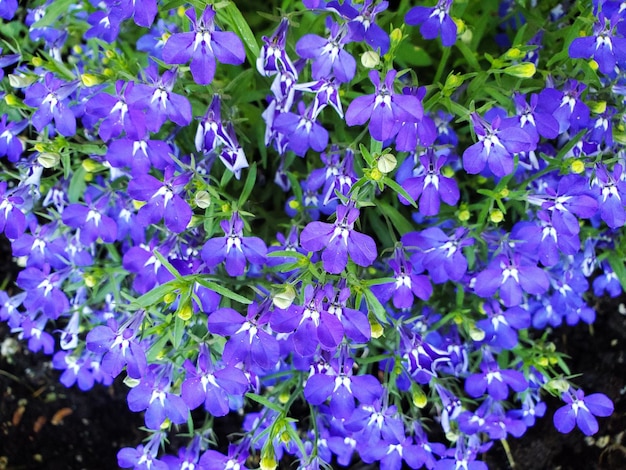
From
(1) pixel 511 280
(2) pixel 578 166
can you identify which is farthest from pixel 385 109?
(1) pixel 511 280

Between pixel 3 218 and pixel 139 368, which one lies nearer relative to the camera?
pixel 139 368

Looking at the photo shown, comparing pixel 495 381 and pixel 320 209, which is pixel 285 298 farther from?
pixel 495 381

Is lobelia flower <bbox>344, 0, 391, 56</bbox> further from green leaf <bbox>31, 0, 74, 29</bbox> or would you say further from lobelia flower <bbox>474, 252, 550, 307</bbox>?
green leaf <bbox>31, 0, 74, 29</bbox>

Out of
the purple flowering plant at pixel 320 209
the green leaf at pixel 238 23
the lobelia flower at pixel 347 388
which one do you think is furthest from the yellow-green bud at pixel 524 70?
the lobelia flower at pixel 347 388

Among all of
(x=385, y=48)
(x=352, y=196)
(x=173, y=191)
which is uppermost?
(x=385, y=48)

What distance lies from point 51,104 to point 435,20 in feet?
4.48

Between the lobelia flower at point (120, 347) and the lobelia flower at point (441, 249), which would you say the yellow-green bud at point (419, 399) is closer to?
the lobelia flower at point (441, 249)

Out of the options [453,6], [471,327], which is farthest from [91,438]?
[453,6]

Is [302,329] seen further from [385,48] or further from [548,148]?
[548,148]

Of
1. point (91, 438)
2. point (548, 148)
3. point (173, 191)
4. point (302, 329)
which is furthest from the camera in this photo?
point (91, 438)

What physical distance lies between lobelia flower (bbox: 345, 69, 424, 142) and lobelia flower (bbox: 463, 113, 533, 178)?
0.25 m

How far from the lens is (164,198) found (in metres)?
2.31

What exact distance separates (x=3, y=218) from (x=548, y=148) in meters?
2.12

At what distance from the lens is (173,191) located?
2.30m
